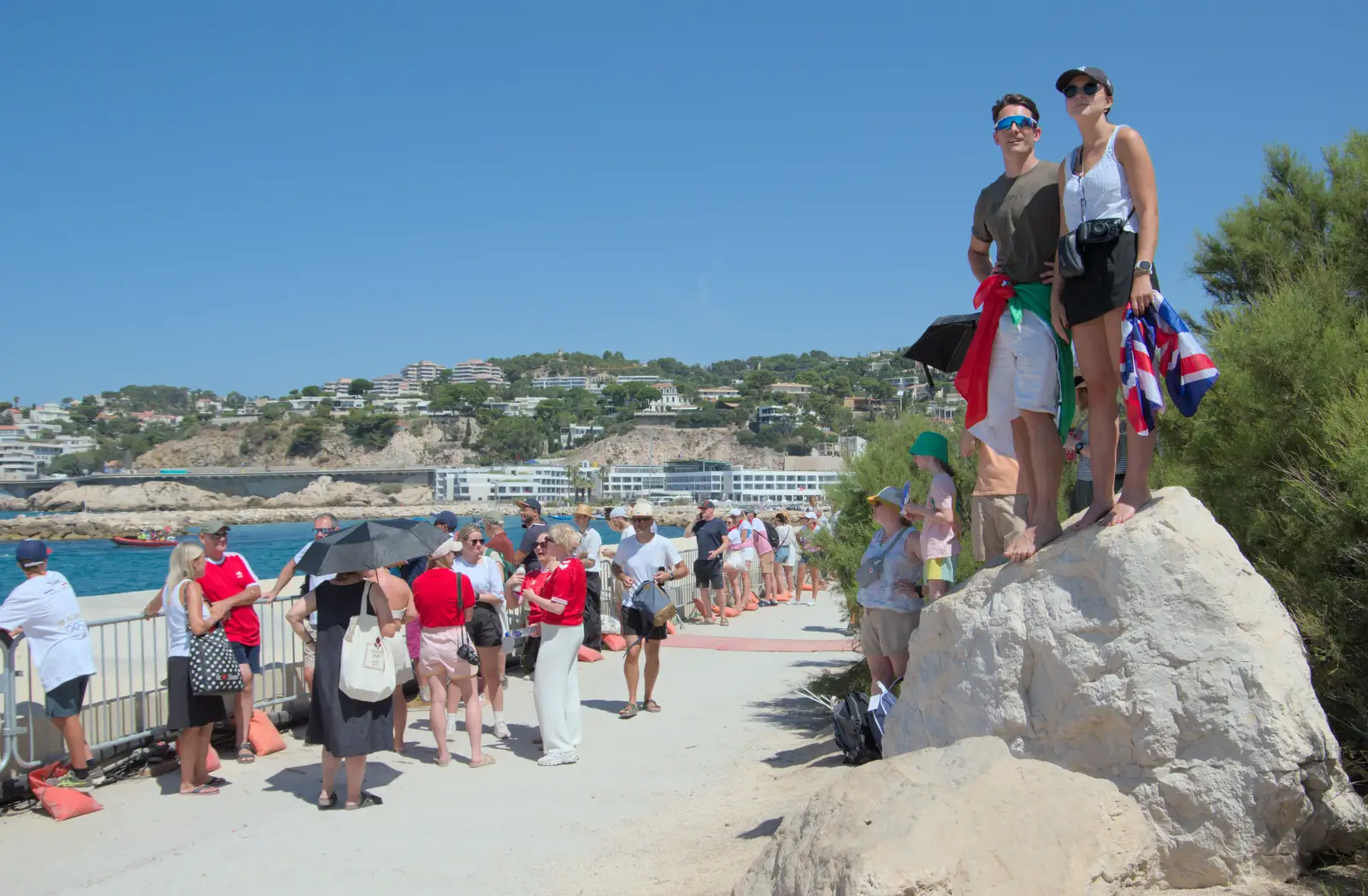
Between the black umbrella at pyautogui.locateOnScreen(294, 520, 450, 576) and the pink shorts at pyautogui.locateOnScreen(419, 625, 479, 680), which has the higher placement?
the black umbrella at pyautogui.locateOnScreen(294, 520, 450, 576)

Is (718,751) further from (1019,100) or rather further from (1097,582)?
(1019,100)

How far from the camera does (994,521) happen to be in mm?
5230

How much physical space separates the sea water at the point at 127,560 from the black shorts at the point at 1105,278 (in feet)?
84.0

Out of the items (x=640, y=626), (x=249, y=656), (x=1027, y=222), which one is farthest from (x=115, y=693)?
(x=1027, y=222)

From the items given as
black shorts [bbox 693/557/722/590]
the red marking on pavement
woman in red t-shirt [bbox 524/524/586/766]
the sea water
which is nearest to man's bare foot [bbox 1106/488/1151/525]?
woman in red t-shirt [bbox 524/524/586/766]

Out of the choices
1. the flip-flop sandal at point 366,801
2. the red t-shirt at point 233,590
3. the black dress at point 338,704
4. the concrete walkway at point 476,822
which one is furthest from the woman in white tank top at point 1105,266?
the red t-shirt at point 233,590

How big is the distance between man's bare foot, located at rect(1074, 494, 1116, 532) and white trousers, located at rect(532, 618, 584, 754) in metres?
4.59

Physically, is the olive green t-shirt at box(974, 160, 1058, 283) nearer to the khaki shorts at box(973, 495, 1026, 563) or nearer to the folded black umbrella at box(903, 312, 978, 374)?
the folded black umbrella at box(903, 312, 978, 374)

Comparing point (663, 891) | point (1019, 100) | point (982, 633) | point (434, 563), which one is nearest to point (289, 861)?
point (663, 891)

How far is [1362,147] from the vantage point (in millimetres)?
7227

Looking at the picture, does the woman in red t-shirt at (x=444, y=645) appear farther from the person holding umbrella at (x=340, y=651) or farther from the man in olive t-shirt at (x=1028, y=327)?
the man in olive t-shirt at (x=1028, y=327)

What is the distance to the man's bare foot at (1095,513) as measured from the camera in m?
4.12

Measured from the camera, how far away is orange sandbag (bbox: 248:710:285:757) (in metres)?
7.89

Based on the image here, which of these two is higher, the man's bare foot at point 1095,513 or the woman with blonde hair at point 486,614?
the man's bare foot at point 1095,513
